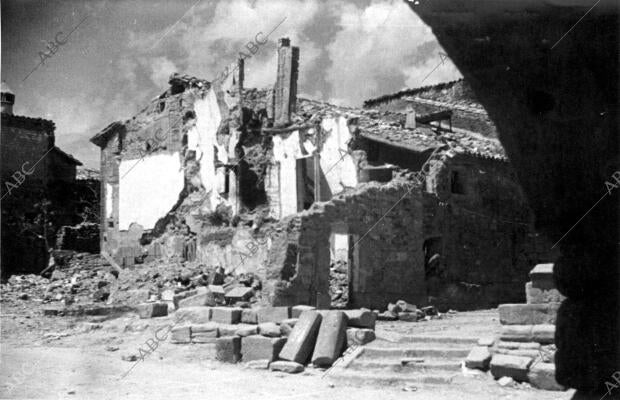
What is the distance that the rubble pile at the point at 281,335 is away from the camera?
10.0 metres

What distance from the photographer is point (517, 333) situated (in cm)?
905

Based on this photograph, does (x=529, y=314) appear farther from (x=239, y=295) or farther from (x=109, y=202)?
(x=109, y=202)

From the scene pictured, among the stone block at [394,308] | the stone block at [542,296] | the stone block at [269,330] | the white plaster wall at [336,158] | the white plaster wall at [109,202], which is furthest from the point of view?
the white plaster wall at [109,202]

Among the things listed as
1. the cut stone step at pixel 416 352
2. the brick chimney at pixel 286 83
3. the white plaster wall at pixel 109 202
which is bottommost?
the cut stone step at pixel 416 352

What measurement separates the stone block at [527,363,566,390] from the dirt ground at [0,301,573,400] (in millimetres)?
95

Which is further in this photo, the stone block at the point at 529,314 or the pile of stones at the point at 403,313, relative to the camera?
the pile of stones at the point at 403,313

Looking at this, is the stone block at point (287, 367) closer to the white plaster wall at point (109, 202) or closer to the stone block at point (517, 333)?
the stone block at point (517, 333)

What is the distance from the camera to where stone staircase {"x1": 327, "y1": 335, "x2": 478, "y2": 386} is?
9.01 metres

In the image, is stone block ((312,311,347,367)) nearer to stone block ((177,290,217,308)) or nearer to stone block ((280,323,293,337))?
stone block ((280,323,293,337))

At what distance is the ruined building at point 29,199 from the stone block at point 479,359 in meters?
22.2

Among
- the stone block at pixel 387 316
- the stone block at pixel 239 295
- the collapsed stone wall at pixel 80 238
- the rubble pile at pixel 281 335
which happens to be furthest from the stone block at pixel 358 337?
the collapsed stone wall at pixel 80 238

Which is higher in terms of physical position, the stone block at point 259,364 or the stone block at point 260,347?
the stone block at point 260,347

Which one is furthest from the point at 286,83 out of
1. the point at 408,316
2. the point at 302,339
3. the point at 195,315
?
the point at 302,339

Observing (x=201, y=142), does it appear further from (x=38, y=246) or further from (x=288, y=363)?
(x=288, y=363)
